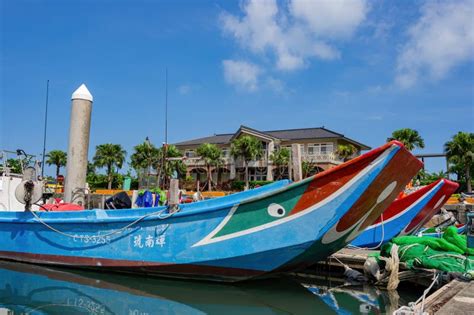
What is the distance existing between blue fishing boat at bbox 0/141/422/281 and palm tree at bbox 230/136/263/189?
30.2 metres

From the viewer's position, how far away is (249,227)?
6824 millimetres

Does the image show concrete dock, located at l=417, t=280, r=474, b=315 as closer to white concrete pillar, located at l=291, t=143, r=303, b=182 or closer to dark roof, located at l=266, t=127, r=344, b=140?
white concrete pillar, located at l=291, t=143, r=303, b=182

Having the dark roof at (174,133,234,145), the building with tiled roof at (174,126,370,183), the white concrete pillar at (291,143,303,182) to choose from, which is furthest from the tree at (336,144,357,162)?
the white concrete pillar at (291,143,303,182)

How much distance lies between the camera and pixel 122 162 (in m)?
43.8

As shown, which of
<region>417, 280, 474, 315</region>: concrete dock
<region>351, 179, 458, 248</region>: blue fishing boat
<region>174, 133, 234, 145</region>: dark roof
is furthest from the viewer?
<region>174, 133, 234, 145</region>: dark roof

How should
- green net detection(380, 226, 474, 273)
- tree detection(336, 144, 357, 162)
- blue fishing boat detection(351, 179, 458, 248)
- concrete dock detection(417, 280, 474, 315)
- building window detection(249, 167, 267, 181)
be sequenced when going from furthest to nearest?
building window detection(249, 167, 267, 181) < tree detection(336, 144, 357, 162) < blue fishing boat detection(351, 179, 458, 248) < green net detection(380, 226, 474, 273) < concrete dock detection(417, 280, 474, 315)

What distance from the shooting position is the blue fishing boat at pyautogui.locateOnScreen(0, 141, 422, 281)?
6.41m

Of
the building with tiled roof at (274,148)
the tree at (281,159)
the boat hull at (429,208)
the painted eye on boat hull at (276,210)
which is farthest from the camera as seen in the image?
the building with tiled roof at (274,148)

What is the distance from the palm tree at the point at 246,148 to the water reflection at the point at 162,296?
98.5ft

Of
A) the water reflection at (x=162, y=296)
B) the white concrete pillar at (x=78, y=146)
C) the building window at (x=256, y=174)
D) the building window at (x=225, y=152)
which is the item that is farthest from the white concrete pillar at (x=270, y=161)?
the water reflection at (x=162, y=296)

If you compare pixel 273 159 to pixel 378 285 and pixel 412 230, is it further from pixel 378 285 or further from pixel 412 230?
pixel 378 285

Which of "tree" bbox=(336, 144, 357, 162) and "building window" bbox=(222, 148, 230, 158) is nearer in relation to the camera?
"tree" bbox=(336, 144, 357, 162)

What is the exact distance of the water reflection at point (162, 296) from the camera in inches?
253

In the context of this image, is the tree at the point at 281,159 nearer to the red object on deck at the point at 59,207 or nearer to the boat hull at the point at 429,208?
the boat hull at the point at 429,208
